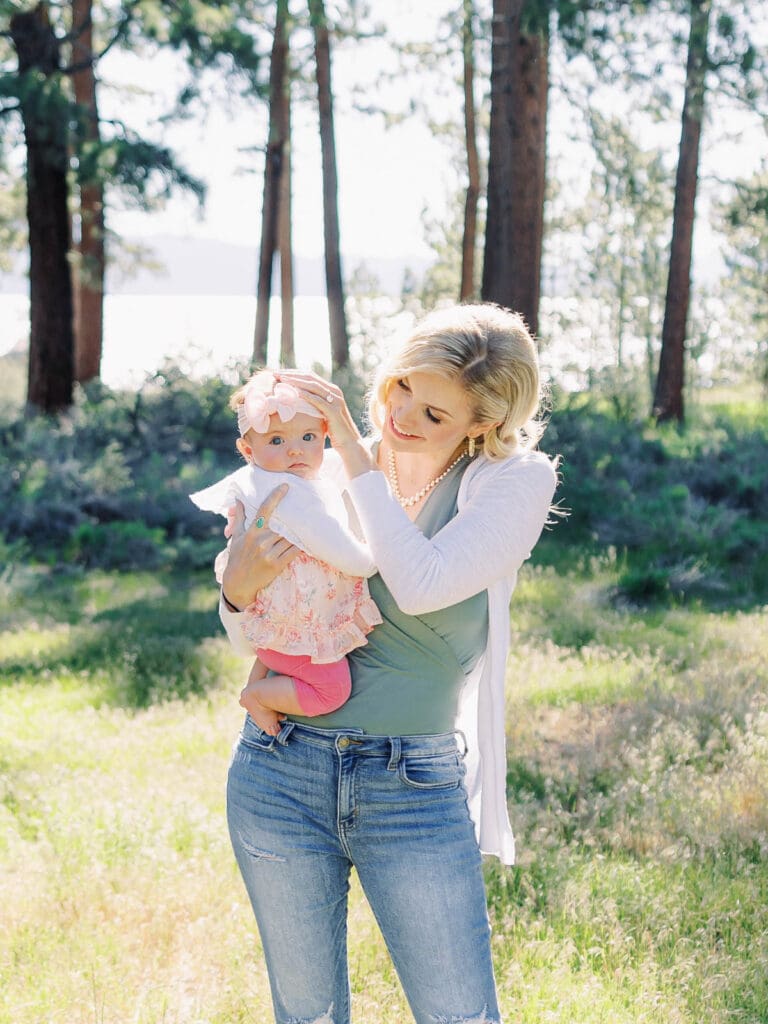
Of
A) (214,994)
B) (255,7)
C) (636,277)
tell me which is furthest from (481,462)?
(636,277)

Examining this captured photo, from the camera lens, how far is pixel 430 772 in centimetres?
256

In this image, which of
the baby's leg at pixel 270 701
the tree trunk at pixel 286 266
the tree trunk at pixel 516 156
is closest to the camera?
the baby's leg at pixel 270 701

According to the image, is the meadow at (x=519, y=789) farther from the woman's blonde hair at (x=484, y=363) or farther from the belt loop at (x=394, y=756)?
the woman's blonde hair at (x=484, y=363)

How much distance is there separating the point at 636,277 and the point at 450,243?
24.8 feet

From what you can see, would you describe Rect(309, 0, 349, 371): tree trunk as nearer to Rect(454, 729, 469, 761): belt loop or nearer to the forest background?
the forest background

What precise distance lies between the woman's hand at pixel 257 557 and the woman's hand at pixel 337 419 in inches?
6.5

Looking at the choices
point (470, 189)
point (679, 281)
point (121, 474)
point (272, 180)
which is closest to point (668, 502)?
point (121, 474)

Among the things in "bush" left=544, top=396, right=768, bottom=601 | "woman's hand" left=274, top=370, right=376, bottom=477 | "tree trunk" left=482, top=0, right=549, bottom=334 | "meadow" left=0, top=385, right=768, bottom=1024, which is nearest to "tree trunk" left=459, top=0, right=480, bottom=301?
"bush" left=544, top=396, right=768, bottom=601

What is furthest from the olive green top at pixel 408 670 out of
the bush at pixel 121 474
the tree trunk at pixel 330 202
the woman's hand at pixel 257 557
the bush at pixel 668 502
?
the tree trunk at pixel 330 202

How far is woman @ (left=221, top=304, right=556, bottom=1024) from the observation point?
2473 mm

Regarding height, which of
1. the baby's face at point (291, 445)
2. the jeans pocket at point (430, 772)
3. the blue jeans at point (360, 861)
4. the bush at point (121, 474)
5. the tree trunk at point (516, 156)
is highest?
the tree trunk at point (516, 156)

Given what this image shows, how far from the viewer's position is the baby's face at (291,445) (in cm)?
270

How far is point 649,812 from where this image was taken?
518 cm

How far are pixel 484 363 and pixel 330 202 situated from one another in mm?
18874
